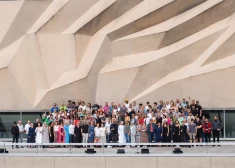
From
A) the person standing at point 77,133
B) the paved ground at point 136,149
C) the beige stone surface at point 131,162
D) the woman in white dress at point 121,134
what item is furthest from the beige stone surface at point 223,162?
the person standing at point 77,133

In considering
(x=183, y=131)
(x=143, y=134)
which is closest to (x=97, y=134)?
(x=143, y=134)

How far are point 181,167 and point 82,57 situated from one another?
10999 mm

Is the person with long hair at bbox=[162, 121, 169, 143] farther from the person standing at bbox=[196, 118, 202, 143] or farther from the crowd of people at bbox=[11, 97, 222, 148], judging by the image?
the person standing at bbox=[196, 118, 202, 143]

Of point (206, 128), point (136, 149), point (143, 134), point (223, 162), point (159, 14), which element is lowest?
point (223, 162)

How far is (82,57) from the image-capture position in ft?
112

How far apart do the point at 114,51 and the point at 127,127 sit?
6.56m

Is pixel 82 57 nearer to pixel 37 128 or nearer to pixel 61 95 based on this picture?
pixel 61 95

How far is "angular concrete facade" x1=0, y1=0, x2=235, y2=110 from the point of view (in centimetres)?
3250

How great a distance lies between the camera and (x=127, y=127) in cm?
2814

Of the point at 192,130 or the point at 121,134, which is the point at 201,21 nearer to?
the point at 192,130

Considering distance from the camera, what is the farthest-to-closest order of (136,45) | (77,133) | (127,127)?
1. (136,45)
2. (77,133)
3. (127,127)

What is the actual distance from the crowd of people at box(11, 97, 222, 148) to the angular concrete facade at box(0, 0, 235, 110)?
3.26 meters

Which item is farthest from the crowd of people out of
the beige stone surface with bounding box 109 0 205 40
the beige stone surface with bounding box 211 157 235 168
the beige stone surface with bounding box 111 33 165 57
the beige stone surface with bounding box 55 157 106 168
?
the beige stone surface with bounding box 109 0 205 40

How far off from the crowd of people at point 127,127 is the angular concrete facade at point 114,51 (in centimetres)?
326
